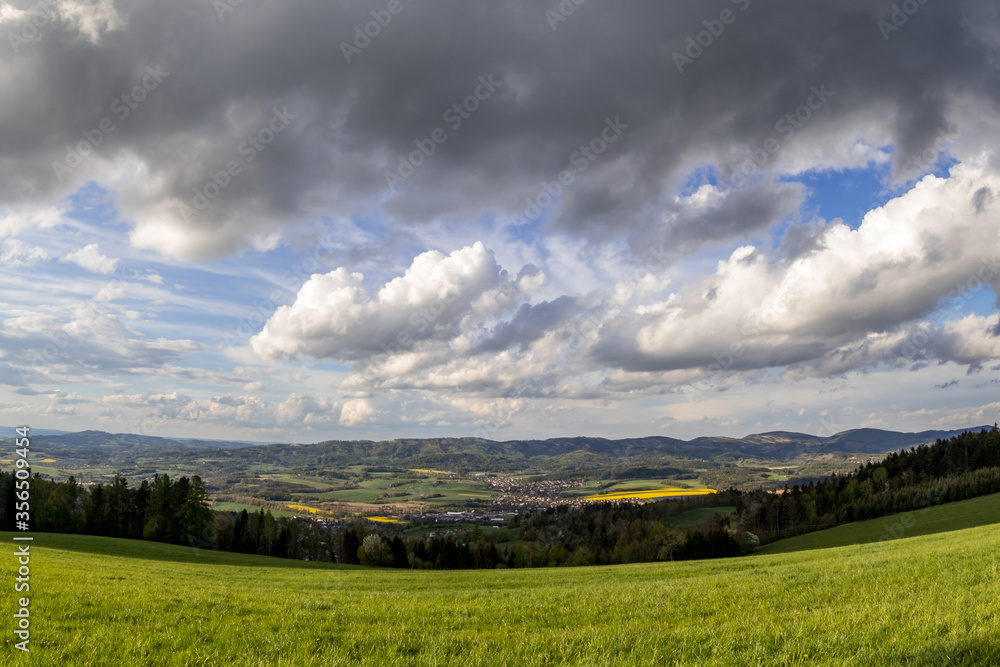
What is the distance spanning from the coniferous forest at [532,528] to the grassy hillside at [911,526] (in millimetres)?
13478

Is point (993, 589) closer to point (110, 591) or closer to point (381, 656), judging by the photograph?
point (381, 656)

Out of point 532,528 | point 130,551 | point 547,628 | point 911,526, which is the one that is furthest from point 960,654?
point 532,528

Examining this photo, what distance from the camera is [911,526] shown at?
6931 centimetres

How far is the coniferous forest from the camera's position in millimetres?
71562

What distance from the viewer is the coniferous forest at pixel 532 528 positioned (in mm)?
71562

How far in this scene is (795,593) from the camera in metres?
13.6

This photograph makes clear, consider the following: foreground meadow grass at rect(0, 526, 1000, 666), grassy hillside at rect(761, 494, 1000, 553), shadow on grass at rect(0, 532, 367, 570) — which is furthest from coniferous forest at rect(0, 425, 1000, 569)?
foreground meadow grass at rect(0, 526, 1000, 666)

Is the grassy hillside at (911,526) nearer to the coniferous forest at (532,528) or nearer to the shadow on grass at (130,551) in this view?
the coniferous forest at (532,528)

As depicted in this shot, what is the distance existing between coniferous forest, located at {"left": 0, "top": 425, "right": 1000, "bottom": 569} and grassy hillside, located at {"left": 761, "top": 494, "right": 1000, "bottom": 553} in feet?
44.2

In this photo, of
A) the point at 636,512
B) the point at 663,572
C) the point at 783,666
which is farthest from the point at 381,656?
the point at 636,512

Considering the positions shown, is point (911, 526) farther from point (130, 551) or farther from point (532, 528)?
point (130, 551)

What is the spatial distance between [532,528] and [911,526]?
3594 inches

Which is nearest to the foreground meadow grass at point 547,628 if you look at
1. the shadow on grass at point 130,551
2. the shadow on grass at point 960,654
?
the shadow on grass at point 960,654

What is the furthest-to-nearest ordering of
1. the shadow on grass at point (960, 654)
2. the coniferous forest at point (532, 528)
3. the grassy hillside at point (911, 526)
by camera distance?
the coniferous forest at point (532, 528), the grassy hillside at point (911, 526), the shadow on grass at point (960, 654)
